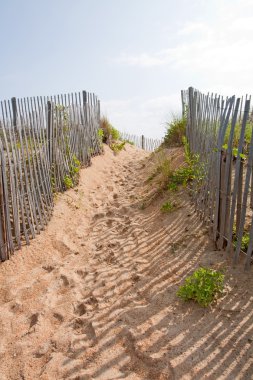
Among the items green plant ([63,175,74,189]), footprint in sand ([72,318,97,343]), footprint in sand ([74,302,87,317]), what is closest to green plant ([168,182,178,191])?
green plant ([63,175,74,189])

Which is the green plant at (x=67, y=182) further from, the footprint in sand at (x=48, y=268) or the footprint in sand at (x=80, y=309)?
the footprint in sand at (x=80, y=309)

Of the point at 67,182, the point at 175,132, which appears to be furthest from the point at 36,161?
the point at 175,132

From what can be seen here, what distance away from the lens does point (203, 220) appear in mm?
4520

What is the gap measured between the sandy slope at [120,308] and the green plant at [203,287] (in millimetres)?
77

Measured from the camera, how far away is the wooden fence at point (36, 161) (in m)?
4.36

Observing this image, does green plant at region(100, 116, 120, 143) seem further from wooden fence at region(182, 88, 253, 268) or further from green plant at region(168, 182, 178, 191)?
wooden fence at region(182, 88, 253, 268)

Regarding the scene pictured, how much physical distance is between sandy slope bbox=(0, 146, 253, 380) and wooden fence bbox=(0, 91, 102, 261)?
291mm

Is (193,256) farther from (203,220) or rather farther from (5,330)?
(5,330)

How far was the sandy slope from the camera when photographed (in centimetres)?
262

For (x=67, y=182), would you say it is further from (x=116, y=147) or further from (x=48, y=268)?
(x=116, y=147)

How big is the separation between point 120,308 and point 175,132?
21.0 ft

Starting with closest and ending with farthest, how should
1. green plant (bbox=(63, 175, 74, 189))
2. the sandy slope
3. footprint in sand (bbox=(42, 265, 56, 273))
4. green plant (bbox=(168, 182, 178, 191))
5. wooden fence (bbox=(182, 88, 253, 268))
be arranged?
the sandy slope
wooden fence (bbox=(182, 88, 253, 268))
footprint in sand (bbox=(42, 265, 56, 273))
green plant (bbox=(168, 182, 178, 191))
green plant (bbox=(63, 175, 74, 189))

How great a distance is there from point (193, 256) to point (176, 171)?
8.09 ft

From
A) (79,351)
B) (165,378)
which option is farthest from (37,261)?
(165,378)
